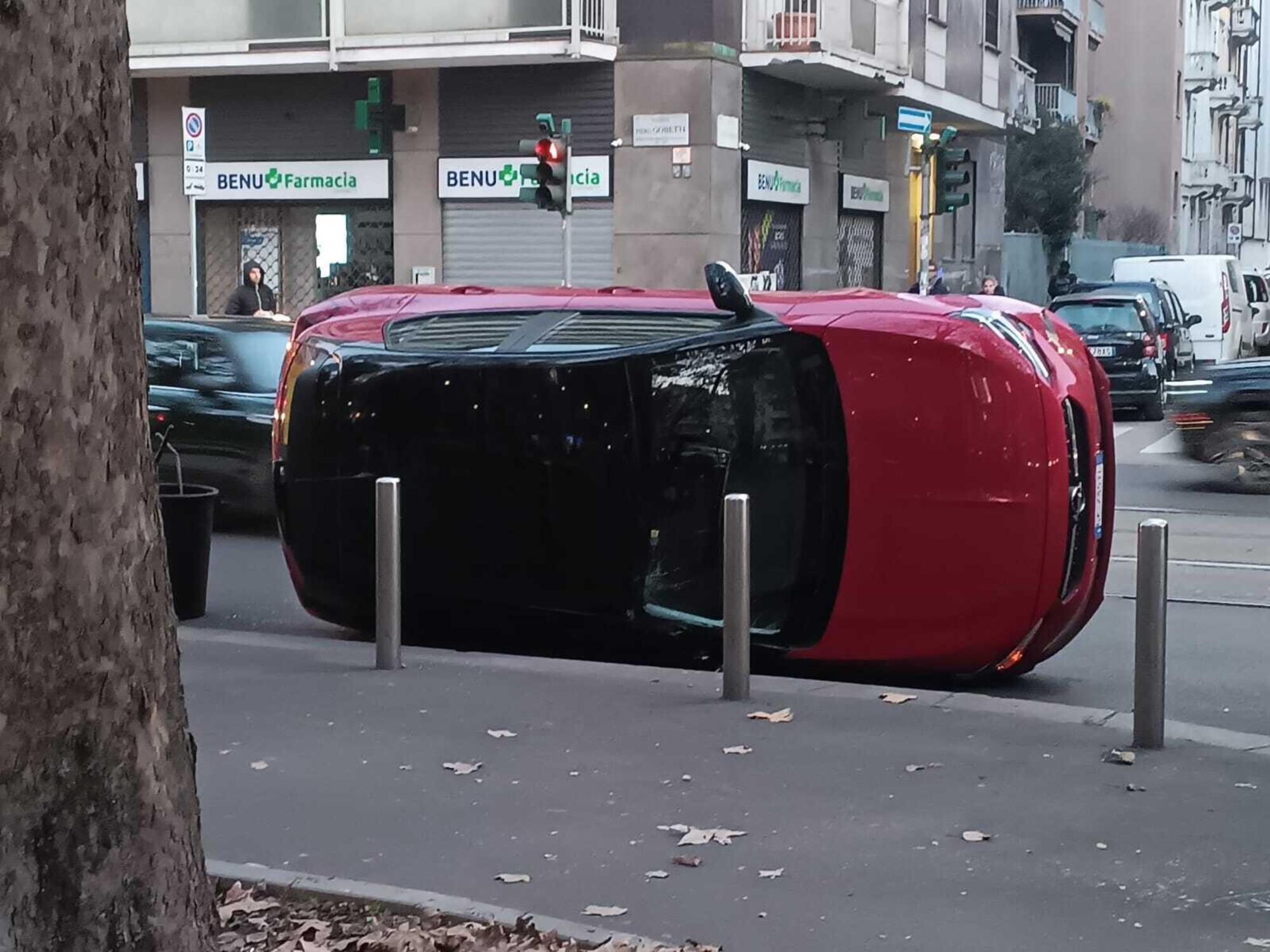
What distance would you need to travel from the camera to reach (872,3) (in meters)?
29.0

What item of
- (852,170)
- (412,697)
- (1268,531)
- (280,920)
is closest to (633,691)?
(412,697)

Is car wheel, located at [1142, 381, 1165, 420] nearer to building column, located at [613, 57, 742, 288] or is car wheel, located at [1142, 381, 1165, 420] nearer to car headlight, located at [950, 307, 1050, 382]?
building column, located at [613, 57, 742, 288]

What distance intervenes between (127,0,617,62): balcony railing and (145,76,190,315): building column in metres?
1.14

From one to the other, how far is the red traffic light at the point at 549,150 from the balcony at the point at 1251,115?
63.1 m

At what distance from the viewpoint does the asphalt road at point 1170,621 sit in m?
8.06

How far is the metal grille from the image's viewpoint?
1096 inches

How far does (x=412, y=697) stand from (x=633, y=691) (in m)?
0.88

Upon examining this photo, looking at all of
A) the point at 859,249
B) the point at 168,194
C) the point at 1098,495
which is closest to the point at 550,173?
the point at 168,194

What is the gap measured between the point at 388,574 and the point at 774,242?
2172cm

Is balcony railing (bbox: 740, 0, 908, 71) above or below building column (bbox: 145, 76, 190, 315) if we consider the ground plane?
above

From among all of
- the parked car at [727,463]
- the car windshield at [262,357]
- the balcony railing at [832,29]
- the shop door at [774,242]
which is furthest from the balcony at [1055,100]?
the parked car at [727,463]

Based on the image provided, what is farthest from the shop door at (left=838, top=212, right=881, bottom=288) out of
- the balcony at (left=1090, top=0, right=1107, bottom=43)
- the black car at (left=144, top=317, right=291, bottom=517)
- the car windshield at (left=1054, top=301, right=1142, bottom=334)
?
the balcony at (left=1090, top=0, right=1107, bottom=43)

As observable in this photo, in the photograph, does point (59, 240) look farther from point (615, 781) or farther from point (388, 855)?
point (615, 781)

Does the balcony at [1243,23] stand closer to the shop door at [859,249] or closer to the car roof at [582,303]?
the shop door at [859,249]
